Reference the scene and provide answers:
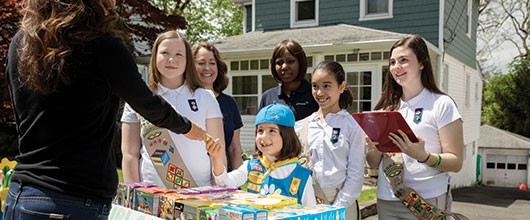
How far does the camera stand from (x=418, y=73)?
2479 mm

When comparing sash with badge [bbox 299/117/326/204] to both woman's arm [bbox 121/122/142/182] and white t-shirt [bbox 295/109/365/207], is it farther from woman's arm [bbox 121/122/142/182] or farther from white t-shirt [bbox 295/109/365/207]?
woman's arm [bbox 121/122/142/182]

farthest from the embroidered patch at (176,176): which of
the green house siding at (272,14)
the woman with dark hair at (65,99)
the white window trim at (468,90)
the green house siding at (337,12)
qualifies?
the white window trim at (468,90)

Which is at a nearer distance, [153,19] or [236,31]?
[153,19]

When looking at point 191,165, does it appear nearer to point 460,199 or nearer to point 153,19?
point 153,19

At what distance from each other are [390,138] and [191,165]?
3.55 feet

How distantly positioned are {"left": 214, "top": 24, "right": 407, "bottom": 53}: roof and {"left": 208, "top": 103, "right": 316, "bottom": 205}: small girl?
27.0 feet

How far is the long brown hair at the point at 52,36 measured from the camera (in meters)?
1.42

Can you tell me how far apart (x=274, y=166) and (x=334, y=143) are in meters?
0.47

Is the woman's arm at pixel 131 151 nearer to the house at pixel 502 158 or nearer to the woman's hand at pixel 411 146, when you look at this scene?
the woman's hand at pixel 411 146

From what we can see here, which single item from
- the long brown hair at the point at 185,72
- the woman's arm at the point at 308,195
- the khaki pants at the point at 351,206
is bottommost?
the khaki pants at the point at 351,206

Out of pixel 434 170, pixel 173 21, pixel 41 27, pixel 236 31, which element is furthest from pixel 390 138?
pixel 236 31

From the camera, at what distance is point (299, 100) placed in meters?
3.27

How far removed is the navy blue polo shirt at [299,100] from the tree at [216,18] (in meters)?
28.0

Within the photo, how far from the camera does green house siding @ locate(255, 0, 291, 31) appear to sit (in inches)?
539
